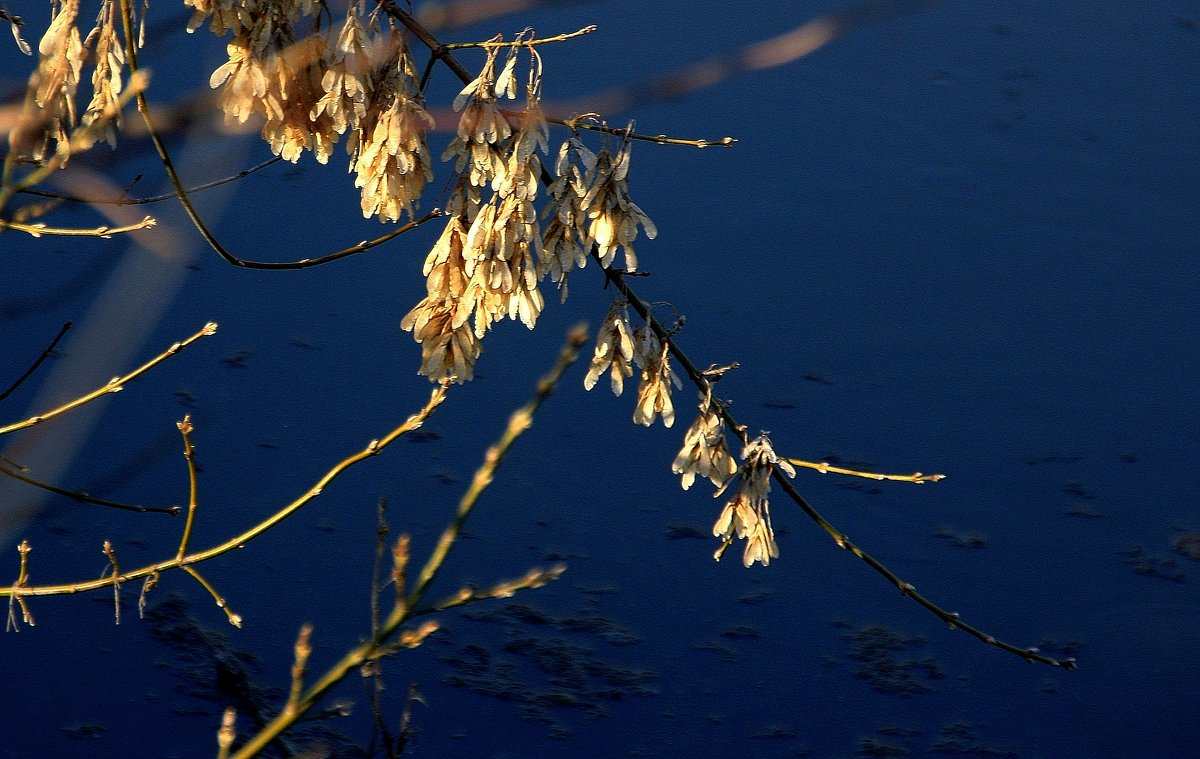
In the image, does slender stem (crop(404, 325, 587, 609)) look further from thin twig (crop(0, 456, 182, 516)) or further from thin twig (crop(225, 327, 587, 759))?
thin twig (crop(0, 456, 182, 516))

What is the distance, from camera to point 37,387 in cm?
329

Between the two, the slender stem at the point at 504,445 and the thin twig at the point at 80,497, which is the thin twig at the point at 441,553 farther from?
the thin twig at the point at 80,497

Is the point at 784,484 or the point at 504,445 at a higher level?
the point at 504,445

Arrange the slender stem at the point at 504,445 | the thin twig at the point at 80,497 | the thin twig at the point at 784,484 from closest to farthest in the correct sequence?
the slender stem at the point at 504,445 < the thin twig at the point at 80,497 < the thin twig at the point at 784,484

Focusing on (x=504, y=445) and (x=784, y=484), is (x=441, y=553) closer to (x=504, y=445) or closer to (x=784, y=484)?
(x=504, y=445)

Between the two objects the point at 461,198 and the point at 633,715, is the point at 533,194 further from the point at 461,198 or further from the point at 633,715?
the point at 633,715

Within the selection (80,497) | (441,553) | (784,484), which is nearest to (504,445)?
(441,553)

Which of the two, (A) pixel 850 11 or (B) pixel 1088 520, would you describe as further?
(B) pixel 1088 520

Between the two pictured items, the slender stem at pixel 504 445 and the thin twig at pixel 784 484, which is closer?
the slender stem at pixel 504 445

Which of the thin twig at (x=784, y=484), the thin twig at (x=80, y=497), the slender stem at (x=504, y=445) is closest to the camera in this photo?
the slender stem at (x=504, y=445)

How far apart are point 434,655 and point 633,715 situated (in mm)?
541

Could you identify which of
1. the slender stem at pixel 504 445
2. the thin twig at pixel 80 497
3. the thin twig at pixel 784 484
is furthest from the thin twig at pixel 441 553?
the thin twig at pixel 784 484

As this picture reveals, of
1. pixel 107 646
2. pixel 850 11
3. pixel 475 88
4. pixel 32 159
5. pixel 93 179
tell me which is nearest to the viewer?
pixel 850 11

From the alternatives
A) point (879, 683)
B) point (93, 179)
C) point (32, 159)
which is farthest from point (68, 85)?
point (879, 683)
